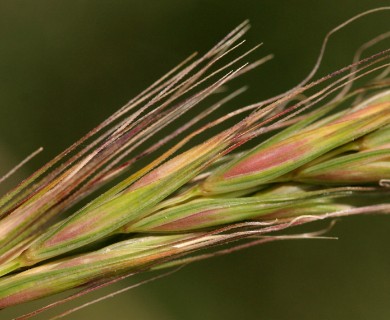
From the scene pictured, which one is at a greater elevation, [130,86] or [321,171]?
[130,86]

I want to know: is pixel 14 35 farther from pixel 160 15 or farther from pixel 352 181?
pixel 352 181

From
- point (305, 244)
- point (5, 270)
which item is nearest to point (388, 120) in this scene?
point (5, 270)

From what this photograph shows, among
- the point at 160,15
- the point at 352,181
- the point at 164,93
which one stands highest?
the point at 160,15

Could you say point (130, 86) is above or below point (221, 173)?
above

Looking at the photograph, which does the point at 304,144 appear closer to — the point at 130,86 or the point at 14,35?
the point at 130,86

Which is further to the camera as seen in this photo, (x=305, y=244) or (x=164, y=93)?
(x=305, y=244)

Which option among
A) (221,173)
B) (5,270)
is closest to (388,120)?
(221,173)
